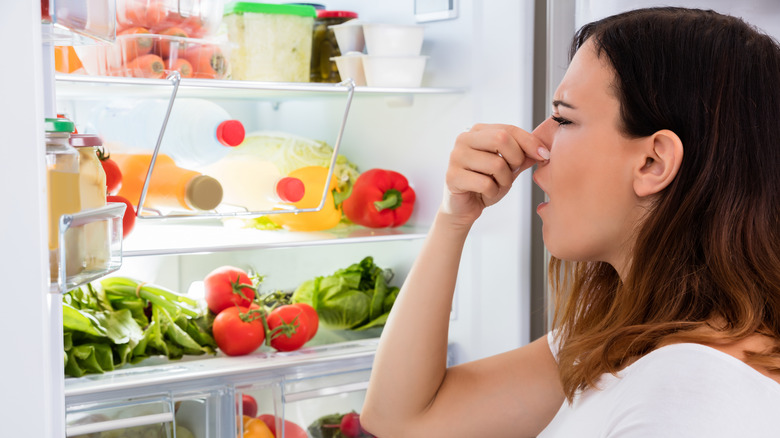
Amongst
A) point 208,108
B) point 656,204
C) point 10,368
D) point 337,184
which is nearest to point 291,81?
point 208,108

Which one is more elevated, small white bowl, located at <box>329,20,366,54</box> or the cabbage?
small white bowl, located at <box>329,20,366,54</box>

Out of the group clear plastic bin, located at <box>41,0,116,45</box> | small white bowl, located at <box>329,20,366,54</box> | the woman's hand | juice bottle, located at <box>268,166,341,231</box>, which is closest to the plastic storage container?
juice bottle, located at <box>268,166,341,231</box>

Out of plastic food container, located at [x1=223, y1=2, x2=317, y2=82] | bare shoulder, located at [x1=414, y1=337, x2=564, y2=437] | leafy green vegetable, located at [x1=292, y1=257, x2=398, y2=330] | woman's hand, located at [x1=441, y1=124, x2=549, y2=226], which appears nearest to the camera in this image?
woman's hand, located at [x1=441, y1=124, x2=549, y2=226]

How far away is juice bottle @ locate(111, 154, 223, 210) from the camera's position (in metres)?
1.57

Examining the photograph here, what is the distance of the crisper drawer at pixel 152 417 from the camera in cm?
146

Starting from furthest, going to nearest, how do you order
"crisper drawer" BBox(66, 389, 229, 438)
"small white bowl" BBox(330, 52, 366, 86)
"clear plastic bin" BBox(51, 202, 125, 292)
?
"small white bowl" BBox(330, 52, 366, 86) < "crisper drawer" BBox(66, 389, 229, 438) < "clear plastic bin" BBox(51, 202, 125, 292)

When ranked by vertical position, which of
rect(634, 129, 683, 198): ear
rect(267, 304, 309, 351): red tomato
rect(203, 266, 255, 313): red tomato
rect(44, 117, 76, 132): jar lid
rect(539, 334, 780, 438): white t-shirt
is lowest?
rect(267, 304, 309, 351): red tomato

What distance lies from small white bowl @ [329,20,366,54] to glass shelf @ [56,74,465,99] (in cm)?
13

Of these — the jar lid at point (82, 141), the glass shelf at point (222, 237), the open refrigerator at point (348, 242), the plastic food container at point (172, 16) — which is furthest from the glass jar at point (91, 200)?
the plastic food container at point (172, 16)

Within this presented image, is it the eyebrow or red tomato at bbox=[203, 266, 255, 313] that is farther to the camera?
red tomato at bbox=[203, 266, 255, 313]

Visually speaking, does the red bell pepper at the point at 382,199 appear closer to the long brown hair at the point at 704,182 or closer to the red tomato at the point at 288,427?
the red tomato at the point at 288,427

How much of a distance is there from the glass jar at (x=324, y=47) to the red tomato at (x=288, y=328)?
57 centimetres

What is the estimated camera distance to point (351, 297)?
75.0 inches

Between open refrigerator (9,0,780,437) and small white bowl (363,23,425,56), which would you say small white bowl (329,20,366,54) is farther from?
open refrigerator (9,0,780,437)
